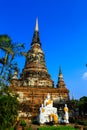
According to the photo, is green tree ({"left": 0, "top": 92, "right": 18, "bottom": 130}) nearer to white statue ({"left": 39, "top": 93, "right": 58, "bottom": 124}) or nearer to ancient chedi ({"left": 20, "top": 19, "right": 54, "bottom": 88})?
white statue ({"left": 39, "top": 93, "right": 58, "bottom": 124})

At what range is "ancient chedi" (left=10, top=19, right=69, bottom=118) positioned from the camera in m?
46.1

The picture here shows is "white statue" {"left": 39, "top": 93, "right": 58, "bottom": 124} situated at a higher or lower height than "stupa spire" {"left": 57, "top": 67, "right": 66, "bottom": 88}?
lower

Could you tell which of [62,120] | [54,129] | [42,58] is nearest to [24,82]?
[42,58]

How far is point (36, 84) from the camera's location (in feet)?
162

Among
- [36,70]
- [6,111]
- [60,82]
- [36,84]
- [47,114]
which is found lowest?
[6,111]

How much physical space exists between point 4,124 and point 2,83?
3.63 m

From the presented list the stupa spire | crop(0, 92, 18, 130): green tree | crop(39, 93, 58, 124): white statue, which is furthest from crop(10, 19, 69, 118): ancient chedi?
crop(0, 92, 18, 130): green tree

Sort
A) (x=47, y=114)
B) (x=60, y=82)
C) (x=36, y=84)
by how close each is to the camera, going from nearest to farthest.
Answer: (x=47, y=114), (x=36, y=84), (x=60, y=82)

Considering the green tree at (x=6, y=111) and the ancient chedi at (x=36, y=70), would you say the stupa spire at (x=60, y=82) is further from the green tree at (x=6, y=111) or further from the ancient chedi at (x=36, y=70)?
the green tree at (x=6, y=111)

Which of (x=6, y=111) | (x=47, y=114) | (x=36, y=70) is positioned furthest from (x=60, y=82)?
(x=6, y=111)

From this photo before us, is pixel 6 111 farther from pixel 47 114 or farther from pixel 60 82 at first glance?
pixel 60 82


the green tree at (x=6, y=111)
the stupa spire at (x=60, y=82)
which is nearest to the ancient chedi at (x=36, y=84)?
the stupa spire at (x=60, y=82)

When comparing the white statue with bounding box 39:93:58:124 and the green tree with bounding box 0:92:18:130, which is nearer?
the green tree with bounding box 0:92:18:130

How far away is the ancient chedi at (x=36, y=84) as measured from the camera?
46.1m
